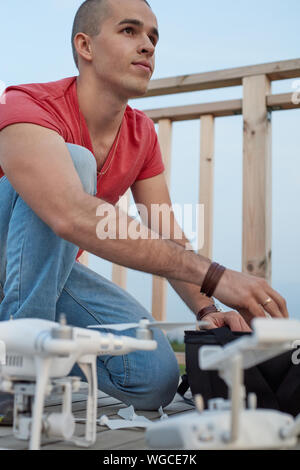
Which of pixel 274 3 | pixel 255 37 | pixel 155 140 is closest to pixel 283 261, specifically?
pixel 155 140

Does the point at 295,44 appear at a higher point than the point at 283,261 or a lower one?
higher

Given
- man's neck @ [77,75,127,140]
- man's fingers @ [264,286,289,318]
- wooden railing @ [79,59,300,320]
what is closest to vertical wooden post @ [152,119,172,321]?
wooden railing @ [79,59,300,320]

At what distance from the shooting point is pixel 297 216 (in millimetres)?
1982

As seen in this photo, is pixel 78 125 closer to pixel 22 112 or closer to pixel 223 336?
pixel 22 112

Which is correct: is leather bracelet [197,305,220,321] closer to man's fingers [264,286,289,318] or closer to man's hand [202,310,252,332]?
man's hand [202,310,252,332]

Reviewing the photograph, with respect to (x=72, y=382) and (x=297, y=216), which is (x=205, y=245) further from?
(x=72, y=382)

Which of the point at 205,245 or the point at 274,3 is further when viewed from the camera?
the point at 274,3

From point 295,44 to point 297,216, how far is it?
0.70 meters

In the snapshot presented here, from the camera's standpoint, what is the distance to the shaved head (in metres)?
1.64

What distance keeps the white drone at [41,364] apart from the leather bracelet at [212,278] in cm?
27

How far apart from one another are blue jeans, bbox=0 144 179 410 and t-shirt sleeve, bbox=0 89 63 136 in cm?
10

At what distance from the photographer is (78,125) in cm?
157

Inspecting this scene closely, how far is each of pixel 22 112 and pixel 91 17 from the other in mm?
567

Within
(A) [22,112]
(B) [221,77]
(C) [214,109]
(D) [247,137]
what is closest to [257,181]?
(D) [247,137]
